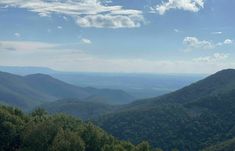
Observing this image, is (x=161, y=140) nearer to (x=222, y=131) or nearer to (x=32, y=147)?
(x=222, y=131)

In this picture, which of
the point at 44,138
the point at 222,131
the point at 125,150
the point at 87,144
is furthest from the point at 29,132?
the point at 222,131

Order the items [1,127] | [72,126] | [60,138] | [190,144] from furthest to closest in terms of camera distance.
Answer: [190,144], [72,126], [1,127], [60,138]

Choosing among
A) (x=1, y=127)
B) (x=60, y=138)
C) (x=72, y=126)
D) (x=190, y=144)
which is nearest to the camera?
(x=60, y=138)

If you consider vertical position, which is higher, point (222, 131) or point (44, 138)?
point (44, 138)

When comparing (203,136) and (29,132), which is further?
(203,136)

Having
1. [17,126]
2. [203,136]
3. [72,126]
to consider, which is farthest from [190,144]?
[17,126]

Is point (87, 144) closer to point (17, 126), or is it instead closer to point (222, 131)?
point (17, 126)
